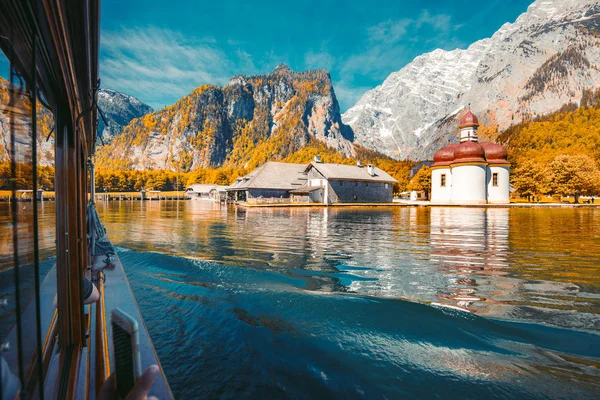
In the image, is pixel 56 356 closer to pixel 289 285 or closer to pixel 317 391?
pixel 317 391

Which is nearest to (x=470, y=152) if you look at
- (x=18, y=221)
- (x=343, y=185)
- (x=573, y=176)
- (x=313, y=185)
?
(x=573, y=176)

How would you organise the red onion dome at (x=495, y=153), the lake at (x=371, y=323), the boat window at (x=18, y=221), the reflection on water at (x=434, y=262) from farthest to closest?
the red onion dome at (x=495, y=153)
the reflection on water at (x=434, y=262)
the lake at (x=371, y=323)
the boat window at (x=18, y=221)

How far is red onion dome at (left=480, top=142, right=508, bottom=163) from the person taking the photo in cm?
4834

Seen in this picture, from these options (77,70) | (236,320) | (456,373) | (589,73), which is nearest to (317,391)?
(456,373)

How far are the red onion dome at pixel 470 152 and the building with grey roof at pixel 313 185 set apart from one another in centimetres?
1204

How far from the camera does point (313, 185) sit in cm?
5212

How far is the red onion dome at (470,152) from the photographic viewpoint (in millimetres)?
47062

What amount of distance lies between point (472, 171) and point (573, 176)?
15229mm

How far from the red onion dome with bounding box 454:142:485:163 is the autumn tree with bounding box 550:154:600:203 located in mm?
11640

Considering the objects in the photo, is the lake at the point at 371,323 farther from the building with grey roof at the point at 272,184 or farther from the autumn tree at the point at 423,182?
the autumn tree at the point at 423,182

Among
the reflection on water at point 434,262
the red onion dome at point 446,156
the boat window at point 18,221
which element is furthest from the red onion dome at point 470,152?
the boat window at point 18,221

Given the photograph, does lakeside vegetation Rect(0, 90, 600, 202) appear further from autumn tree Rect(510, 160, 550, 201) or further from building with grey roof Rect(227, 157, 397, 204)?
building with grey roof Rect(227, 157, 397, 204)

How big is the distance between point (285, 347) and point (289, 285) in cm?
251

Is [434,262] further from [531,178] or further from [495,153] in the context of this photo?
[531,178]
